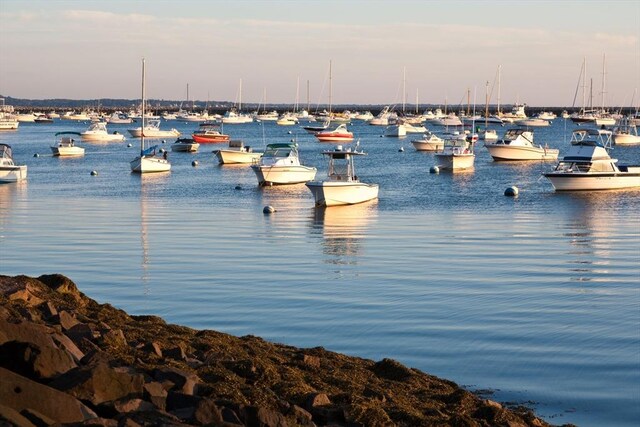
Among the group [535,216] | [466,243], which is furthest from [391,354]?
[535,216]

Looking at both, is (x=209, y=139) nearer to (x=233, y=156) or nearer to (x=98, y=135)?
(x=98, y=135)

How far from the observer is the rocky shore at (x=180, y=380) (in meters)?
9.14

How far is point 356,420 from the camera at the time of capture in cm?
1098

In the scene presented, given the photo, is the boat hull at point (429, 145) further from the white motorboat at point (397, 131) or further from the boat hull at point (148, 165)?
the white motorboat at point (397, 131)

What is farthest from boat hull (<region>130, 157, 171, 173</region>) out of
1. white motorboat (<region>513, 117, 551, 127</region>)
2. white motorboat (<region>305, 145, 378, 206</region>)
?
white motorboat (<region>513, 117, 551, 127</region>)

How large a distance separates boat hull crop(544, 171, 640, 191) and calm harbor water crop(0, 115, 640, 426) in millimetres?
754

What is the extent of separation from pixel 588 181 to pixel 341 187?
45.6 ft

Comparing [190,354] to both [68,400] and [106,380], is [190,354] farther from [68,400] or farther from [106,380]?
[68,400]

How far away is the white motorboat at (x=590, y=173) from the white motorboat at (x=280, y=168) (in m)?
12.4

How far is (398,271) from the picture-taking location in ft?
84.6

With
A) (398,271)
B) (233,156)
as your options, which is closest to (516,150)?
(233,156)

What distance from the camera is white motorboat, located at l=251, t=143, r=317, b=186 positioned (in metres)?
55.2

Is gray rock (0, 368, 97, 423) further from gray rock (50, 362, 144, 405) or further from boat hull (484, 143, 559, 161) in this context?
boat hull (484, 143, 559, 161)

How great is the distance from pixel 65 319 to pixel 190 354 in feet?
5.17
